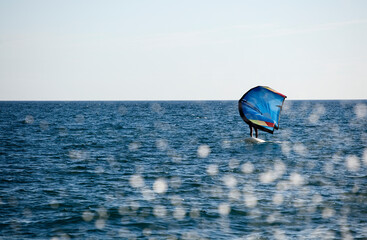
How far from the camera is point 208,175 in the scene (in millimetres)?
24891

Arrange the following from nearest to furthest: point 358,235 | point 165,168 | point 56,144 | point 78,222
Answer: point 358,235 → point 78,222 → point 165,168 → point 56,144

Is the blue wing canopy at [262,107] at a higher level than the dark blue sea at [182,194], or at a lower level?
higher

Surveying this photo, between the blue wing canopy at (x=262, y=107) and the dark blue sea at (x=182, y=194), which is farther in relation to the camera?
the blue wing canopy at (x=262, y=107)

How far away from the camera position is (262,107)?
37.7 metres

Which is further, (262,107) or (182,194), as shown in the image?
(262,107)

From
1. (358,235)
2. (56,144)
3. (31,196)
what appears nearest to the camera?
(358,235)

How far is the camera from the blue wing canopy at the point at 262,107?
37500 millimetres

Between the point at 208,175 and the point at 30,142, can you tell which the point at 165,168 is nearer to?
the point at 208,175

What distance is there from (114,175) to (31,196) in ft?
20.1

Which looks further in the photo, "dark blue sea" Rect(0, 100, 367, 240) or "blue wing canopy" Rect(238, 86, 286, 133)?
"blue wing canopy" Rect(238, 86, 286, 133)

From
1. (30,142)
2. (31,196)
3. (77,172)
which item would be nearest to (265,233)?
(31,196)

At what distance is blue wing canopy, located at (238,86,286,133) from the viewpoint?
37500 mm

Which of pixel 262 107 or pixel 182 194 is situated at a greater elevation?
pixel 262 107

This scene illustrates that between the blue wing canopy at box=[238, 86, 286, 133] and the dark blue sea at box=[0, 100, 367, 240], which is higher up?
the blue wing canopy at box=[238, 86, 286, 133]
